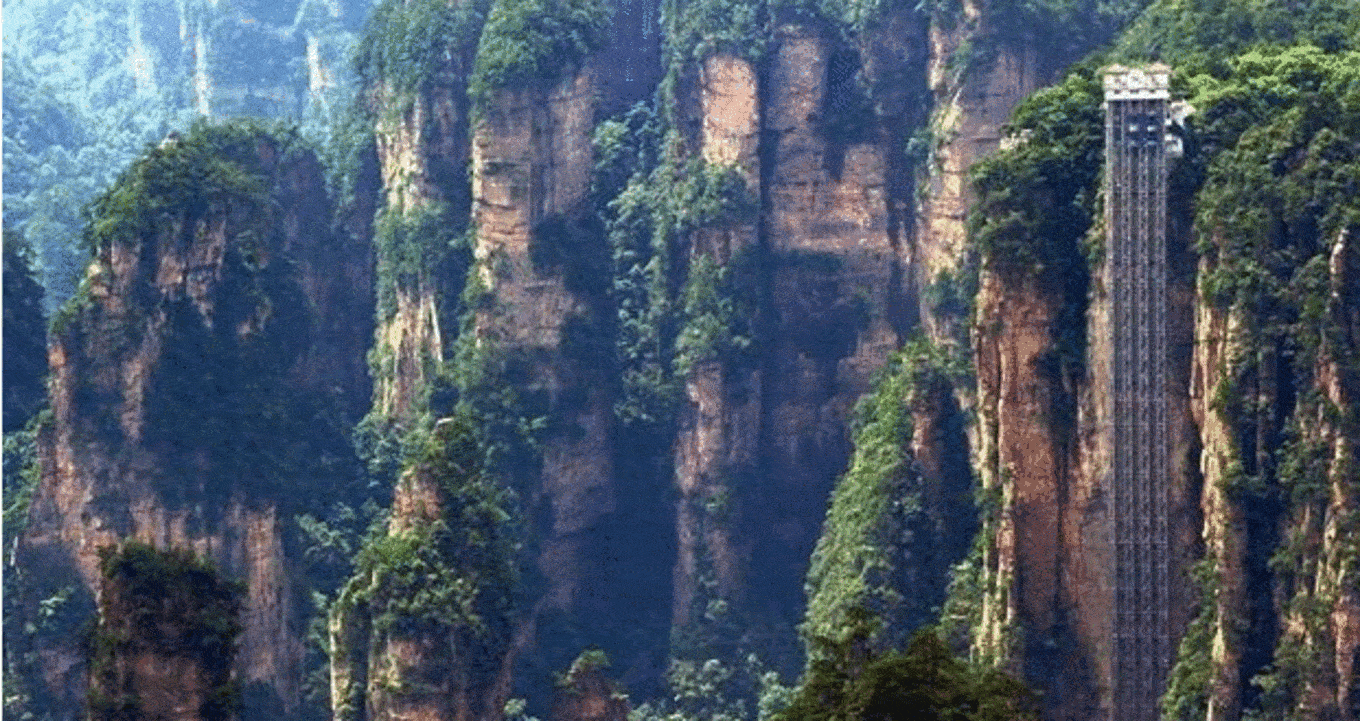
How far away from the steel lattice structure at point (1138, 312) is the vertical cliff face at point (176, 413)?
15373 mm

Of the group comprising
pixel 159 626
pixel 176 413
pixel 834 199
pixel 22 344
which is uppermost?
pixel 834 199

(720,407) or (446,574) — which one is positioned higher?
(720,407)

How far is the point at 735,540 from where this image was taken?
83.0m

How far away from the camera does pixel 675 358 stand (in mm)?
84062

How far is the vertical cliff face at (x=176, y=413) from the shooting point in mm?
78750

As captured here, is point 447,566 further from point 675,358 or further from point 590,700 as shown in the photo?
point 675,358

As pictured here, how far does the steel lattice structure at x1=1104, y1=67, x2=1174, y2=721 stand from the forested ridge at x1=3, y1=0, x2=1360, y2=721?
0.43m

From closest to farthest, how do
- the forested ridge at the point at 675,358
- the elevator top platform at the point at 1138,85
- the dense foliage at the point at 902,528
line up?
the elevator top platform at the point at 1138,85 < the forested ridge at the point at 675,358 < the dense foliage at the point at 902,528

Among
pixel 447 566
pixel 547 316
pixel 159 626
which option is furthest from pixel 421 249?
pixel 159 626

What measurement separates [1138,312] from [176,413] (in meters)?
17.6

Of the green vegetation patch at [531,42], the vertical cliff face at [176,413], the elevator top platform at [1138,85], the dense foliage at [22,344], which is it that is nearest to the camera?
the elevator top platform at [1138,85]

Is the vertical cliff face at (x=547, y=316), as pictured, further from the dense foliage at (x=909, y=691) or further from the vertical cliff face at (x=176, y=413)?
the dense foliage at (x=909, y=691)

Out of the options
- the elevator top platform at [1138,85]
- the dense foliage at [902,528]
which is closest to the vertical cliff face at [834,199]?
the dense foliage at [902,528]

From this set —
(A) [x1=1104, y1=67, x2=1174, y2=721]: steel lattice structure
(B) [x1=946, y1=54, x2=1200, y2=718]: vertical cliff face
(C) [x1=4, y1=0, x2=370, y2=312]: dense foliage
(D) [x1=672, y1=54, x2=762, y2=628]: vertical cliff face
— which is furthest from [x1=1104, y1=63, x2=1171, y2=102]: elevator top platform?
(C) [x1=4, y1=0, x2=370, y2=312]: dense foliage
